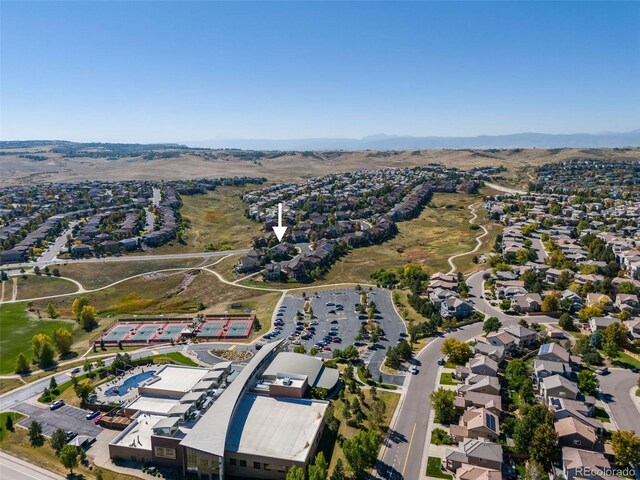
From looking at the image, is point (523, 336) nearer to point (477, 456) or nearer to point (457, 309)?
point (457, 309)

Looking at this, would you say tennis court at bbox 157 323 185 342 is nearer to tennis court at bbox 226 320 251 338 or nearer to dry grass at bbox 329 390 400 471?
tennis court at bbox 226 320 251 338

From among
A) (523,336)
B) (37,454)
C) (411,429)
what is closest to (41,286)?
(37,454)

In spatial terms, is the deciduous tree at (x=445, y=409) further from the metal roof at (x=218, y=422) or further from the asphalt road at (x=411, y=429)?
the metal roof at (x=218, y=422)

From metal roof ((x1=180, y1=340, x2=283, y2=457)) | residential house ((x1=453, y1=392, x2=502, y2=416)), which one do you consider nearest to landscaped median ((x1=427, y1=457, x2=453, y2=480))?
residential house ((x1=453, y1=392, x2=502, y2=416))

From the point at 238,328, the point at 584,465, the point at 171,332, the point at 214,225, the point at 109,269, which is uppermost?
the point at 214,225

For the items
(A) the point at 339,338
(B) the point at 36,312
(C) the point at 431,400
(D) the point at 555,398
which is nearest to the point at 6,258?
(B) the point at 36,312

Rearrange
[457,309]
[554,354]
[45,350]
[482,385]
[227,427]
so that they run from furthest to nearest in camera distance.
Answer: [457,309], [45,350], [554,354], [482,385], [227,427]
